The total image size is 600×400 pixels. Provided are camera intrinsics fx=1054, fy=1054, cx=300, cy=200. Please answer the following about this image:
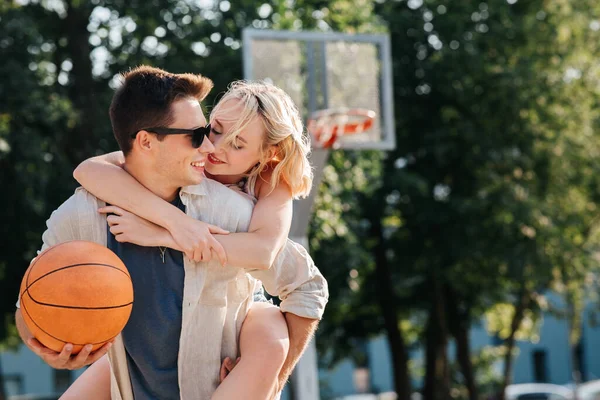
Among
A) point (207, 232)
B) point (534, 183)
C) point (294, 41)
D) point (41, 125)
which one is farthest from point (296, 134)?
point (534, 183)

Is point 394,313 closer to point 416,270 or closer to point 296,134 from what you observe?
point 416,270

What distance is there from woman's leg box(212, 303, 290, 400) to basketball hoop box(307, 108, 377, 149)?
26.5 ft

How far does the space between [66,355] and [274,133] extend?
1.05 m

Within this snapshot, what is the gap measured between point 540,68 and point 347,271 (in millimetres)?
5778

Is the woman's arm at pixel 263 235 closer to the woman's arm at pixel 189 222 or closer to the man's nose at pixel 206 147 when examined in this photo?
the woman's arm at pixel 189 222

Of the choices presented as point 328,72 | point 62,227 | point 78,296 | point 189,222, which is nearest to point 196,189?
point 189,222

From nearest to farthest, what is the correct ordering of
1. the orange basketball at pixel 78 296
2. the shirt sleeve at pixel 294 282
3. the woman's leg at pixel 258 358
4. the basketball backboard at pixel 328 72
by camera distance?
the orange basketball at pixel 78 296
the woman's leg at pixel 258 358
the shirt sleeve at pixel 294 282
the basketball backboard at pixel 328 72

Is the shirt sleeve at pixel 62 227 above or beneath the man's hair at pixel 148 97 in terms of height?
beneath

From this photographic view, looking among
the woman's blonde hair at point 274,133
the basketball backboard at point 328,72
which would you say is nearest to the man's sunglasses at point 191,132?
the woman's blonde hair at point 274,133

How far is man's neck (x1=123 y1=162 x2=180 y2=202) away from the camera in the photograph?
3.50 metres

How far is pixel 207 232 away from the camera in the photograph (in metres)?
3.39

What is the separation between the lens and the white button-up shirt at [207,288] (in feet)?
11.2

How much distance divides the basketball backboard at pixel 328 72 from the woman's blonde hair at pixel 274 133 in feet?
26.1

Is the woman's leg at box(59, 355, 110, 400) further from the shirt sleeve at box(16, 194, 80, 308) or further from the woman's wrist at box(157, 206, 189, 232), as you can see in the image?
the woman's wrist at box(157, 206, 189, 232)
